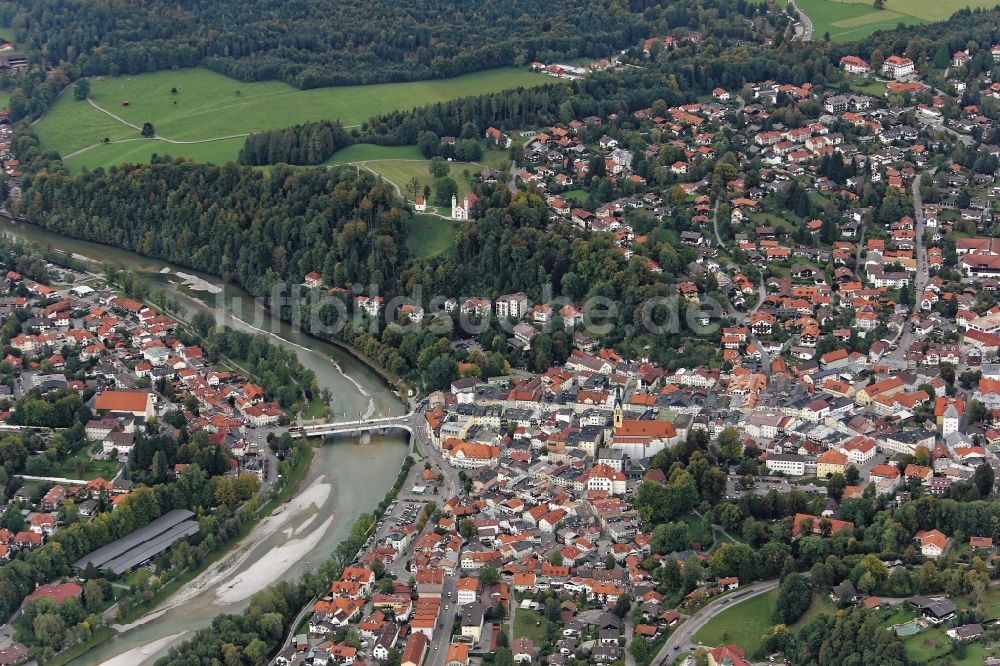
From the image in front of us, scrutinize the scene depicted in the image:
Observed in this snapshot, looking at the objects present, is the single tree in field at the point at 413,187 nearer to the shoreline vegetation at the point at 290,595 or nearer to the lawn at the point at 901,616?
the shoreline vegetation at the point at 290,595

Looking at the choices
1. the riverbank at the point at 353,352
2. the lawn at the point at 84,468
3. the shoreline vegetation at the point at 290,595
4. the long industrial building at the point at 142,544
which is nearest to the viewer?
the shoreline vegetation at the point at 290,595

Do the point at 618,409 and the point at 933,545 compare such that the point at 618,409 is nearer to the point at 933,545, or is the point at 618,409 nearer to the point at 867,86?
the point at 933,545

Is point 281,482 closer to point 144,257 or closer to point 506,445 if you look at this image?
point 506,445

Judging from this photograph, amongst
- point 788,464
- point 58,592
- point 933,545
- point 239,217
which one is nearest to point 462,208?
point 239,217

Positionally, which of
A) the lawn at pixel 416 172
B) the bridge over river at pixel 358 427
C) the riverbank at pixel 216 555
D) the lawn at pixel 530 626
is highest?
the lawn at pixel 416 172

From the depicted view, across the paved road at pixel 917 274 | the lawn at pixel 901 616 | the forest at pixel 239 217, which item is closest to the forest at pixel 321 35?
the forest at pixel 239 217

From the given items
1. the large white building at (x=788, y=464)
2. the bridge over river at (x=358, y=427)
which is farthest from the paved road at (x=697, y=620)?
the bridge over river at (x=358, y=427)

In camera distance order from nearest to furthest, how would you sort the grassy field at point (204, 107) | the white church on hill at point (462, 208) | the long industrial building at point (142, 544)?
the long industrial building at point (142, 544) < the white church on hill at point (462, 208) < the grassy field at point (204, 107)

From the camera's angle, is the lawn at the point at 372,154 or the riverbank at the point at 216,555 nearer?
the riverbank at the point at 216,555

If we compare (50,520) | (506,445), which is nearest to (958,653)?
(506,445)

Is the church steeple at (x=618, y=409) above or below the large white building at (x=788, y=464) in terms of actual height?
above
